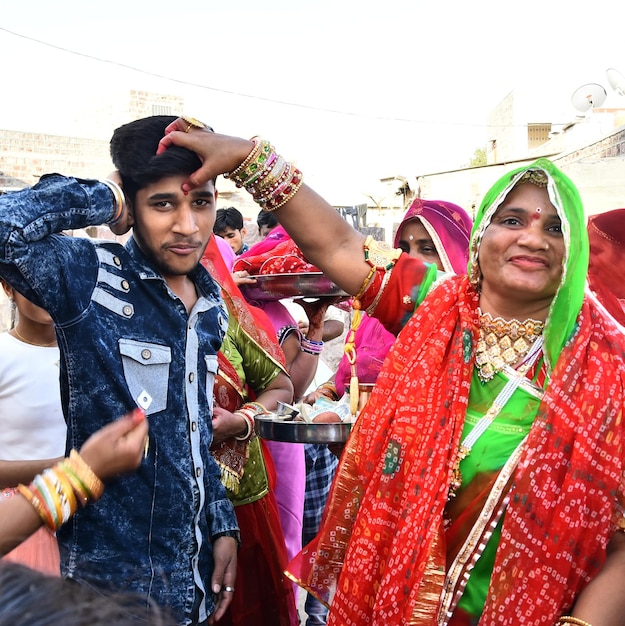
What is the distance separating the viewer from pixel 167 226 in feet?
6.58

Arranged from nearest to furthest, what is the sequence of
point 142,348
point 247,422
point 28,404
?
point 142,348
point 28,404
point 247,422

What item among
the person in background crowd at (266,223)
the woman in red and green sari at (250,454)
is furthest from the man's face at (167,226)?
the person in background crowd at (266,223)

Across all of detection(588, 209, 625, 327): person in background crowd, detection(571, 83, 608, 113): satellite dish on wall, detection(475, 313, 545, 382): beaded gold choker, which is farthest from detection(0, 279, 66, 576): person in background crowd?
detection(571, 83, 608, 113): satellite dish on wall

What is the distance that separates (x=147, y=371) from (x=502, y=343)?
3.23 feet

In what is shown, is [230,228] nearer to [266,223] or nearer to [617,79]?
[266,223]

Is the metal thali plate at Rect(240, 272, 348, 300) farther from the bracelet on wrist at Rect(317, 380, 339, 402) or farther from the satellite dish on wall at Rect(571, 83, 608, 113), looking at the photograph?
the satellite dish on wall at Rect(571, 83, 608, 113)

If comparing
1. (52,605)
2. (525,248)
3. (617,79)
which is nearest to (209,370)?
(525,248)

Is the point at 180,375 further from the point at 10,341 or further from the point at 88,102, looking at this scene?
the point at 88,102

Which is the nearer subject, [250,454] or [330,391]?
[250,454]

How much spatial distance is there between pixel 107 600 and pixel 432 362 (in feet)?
4.29

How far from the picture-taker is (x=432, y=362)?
6.43ft

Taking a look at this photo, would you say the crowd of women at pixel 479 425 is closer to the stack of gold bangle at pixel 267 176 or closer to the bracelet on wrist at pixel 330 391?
the stack of gold bangle at pixel 267 176

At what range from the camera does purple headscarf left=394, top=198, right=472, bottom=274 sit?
3.46 meters

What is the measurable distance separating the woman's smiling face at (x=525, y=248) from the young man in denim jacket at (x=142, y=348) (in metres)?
0.85
